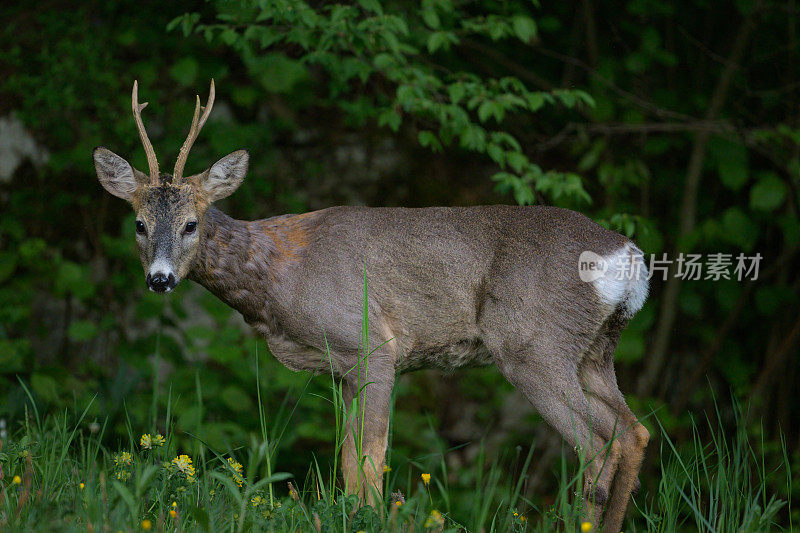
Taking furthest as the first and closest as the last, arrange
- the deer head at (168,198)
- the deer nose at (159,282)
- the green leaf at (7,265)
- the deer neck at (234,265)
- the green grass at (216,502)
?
the green leaf at (7,265)
the deer neck at (234,265)
the deer head at (168,198)
the deer nose at (159,282)
the green grass at (216,502)

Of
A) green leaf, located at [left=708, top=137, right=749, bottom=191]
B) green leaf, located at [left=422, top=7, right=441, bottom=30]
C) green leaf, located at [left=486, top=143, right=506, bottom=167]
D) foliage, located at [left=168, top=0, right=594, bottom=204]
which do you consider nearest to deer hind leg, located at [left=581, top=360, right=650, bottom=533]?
foliage, located at [left=168, top=0, right=594, bottom=204]

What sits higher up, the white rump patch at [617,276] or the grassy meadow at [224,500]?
the white rump patch at [617,276]

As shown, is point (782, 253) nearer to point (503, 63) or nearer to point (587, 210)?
point (587, 210)

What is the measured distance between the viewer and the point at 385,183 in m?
7.16

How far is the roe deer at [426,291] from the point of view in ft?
12.0

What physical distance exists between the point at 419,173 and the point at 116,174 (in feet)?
11.9

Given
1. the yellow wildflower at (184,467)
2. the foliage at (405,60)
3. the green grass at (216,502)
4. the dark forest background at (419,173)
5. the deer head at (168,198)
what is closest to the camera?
the green grass at (216,502)

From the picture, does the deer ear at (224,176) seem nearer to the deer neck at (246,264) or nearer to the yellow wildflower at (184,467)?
the deer neck at (246,264)

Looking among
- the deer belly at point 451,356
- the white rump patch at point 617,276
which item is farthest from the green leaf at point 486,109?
the deer belly at point 451,356

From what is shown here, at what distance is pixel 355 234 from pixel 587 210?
2509mm

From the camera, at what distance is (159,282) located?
134 inches

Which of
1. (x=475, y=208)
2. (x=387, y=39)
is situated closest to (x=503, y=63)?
(x=387, y=39)

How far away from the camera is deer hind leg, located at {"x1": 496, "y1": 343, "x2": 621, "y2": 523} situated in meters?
3.64

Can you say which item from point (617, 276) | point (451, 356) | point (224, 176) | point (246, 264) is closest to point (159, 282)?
point (246, 264)
